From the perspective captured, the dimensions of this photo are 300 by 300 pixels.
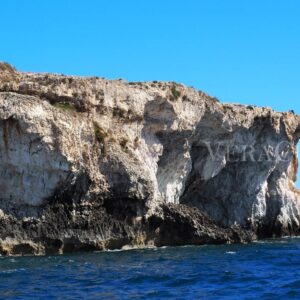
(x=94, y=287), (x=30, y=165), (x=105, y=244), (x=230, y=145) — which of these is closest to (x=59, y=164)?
(x=30, y=165)

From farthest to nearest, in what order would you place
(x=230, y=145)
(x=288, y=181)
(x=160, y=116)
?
(x=288, y=181) < (x=230, y=145) < (x=160, y=116)

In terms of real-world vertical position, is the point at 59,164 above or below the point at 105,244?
above

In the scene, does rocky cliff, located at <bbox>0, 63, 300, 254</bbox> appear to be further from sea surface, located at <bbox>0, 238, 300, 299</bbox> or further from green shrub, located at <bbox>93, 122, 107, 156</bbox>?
sea surface, located at <bbox>0, 238, 300, 299</bbox>

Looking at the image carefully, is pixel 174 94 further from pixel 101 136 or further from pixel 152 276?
pixel 152 276

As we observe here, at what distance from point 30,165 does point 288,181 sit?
35672 mm

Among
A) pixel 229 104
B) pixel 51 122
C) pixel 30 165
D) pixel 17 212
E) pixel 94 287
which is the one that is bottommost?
pixel 94 287

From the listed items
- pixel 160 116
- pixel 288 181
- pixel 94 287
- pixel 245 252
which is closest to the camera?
pixel 94 287

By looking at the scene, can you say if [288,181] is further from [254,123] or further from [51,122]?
[51,122]

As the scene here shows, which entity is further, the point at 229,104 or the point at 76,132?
the point at 229,104

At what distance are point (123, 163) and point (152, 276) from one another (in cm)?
1673

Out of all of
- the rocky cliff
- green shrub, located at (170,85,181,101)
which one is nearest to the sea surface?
the rocky cliff

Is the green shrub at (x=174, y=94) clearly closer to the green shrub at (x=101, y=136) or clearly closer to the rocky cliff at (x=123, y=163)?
the rocky cliff at (x=123, y=163)

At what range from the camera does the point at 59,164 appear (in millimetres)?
40406

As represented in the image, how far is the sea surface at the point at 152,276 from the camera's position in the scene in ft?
75.6
